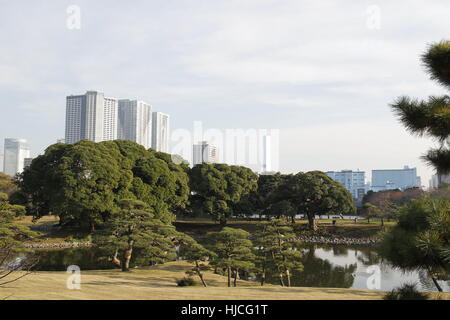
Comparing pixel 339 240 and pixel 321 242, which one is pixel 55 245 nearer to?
pixel 321 242

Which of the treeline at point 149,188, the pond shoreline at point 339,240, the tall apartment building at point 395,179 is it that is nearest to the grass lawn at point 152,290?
the treeline at point 149,188

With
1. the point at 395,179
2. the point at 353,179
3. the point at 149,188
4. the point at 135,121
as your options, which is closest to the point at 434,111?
the point at 149,188

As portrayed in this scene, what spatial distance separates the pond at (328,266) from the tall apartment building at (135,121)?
43325 mm

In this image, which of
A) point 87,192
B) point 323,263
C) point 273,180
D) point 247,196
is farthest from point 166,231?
point 273,180

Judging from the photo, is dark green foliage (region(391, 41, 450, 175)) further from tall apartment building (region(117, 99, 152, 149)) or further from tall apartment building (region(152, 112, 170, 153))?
tall apartment building (region(117, 99, 152, 149))

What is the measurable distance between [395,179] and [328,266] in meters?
109

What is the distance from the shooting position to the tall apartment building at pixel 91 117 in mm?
68688

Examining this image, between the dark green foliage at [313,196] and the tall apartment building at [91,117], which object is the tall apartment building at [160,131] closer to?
the tall apartment building at [91,117]

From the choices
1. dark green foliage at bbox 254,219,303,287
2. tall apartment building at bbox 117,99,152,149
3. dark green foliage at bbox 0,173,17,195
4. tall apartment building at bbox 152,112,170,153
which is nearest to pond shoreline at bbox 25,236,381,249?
dark green foliage at bbox 254,219,303,287

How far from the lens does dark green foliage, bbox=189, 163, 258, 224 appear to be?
27.8 meters

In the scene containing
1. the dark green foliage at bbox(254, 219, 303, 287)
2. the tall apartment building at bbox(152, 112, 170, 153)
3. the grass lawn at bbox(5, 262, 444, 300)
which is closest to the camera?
the grass lawn at bbox(5, 262, 444, 300)

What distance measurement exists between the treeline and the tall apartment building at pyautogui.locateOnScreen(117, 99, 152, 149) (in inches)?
1224
